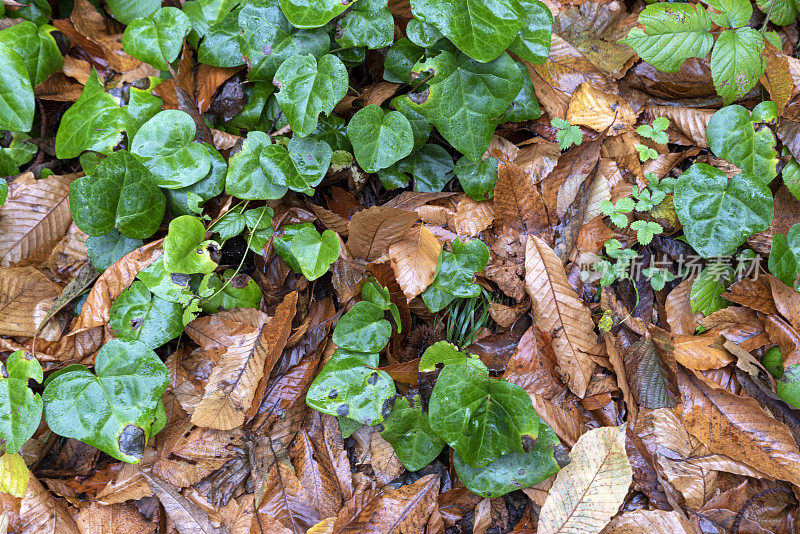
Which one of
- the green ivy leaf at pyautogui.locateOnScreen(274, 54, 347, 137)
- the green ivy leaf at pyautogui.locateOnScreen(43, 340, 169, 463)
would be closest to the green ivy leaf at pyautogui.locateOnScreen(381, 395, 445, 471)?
the green ivy leaf at pyautogui.locateOnScreen(43, 340, 169, 463)

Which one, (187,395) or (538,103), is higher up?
(538,103)

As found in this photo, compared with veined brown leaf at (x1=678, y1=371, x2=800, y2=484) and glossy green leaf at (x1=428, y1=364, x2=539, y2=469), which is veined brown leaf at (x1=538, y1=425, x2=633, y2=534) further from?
veined brown leaf at (x1=678, y1=371, x2=800, y2=484)

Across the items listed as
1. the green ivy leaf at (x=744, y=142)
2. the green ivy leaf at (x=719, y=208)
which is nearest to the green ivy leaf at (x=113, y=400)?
the green ivy leaf at (x=719, y=208)

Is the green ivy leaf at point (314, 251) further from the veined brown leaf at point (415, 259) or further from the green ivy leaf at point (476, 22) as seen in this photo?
the green ivy leaf at point (476, 22)

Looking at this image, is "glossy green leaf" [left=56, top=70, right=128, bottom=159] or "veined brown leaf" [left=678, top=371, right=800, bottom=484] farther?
"glossy green leaf" [left=56, top=70, right=128, bottom=159]

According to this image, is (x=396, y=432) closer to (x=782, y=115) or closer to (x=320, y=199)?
(x=320, y=199)

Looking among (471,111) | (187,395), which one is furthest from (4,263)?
(471,111)

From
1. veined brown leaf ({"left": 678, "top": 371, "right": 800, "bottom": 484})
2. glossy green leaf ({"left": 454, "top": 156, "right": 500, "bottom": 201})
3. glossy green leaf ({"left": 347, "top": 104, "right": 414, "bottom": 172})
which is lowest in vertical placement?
veined brown leaf ({"left": 678, "top": 371, "right": 800, "bottom": 484})
